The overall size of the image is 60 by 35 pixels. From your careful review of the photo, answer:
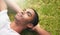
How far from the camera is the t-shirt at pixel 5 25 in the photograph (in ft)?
3.38

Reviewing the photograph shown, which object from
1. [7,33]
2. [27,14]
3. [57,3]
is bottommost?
[7,33]

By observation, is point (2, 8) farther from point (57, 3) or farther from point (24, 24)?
point (57, 3)

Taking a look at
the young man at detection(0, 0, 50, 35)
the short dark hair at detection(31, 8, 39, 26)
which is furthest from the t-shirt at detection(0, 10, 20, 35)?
the short dark hair at detection(31, 8, 39, 26)

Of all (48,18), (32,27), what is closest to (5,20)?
(32,27)

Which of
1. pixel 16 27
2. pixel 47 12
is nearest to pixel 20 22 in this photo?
pixel 16 27

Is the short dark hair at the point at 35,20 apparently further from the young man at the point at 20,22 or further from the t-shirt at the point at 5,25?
the t-shirt at the point at 5,25

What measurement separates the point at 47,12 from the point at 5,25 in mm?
291

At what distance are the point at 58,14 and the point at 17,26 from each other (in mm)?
288

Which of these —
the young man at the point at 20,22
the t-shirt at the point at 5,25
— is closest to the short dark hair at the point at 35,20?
the young man at the point at 20,22

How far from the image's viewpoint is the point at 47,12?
109 centimetres

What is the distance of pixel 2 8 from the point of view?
1.08m

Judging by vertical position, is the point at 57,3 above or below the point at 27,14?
above

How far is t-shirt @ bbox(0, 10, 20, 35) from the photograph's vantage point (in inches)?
40.6

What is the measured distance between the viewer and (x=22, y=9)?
1.07 m
